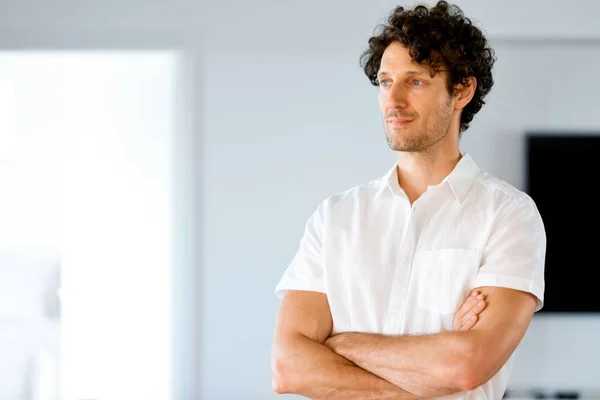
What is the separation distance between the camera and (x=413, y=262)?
1998 mm

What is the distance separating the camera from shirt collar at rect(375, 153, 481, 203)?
2047 millimetres

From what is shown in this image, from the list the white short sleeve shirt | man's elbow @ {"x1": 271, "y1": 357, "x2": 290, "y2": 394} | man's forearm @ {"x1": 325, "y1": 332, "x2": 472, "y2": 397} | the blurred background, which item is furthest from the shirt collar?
A: the blurred background

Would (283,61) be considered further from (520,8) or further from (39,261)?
(39,261)

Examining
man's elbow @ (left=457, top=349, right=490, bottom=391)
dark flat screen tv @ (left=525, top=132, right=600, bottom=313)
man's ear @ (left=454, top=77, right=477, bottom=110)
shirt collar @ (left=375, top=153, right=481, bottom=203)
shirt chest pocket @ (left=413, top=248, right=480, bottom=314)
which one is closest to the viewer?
man's elbow @ (left=457, top=349, right=490, bottom=391)

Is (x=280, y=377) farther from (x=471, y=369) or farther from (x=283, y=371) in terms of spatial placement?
(x=471, y=369)

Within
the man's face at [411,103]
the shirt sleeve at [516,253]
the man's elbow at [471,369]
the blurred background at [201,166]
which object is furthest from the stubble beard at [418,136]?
the blurred background at [201,166]

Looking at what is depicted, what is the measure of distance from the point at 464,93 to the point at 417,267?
0.51m

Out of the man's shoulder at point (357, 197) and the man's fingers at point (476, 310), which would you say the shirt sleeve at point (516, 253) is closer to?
the man's fingers at point (476, 310)

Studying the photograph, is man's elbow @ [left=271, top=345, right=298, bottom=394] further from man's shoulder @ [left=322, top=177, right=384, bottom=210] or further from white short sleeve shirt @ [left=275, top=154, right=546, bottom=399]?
man's shoulder @ [left=322, top=177, right=384, bottom=210]

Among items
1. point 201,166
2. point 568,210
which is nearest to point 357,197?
point 201,166

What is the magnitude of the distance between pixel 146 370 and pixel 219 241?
73 centimetres

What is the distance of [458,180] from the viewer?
2.06 meters

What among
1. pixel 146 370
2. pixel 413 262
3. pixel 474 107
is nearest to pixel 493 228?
pixel 413 262

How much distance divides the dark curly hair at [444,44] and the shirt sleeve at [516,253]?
1.24 feet
